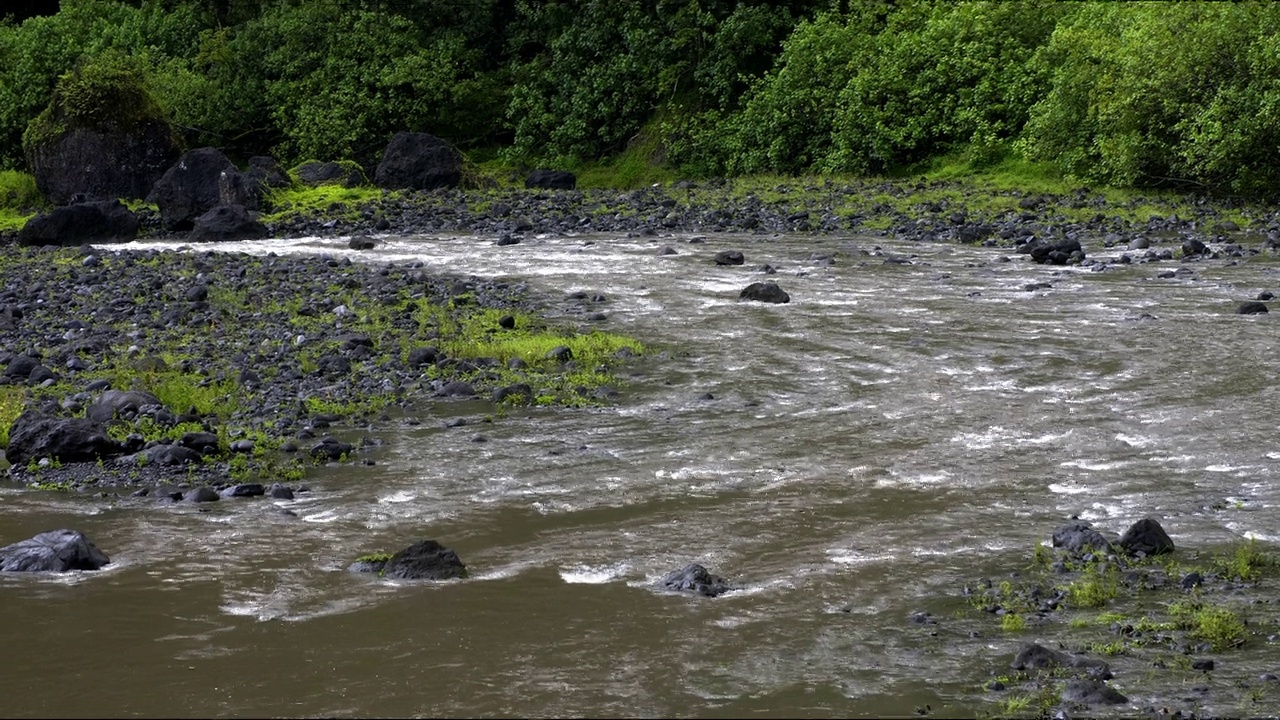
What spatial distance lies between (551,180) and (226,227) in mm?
9840

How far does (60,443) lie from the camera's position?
11195 mm

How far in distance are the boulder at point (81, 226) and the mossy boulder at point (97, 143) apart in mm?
5337

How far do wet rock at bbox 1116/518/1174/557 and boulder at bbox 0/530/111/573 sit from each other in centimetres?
633

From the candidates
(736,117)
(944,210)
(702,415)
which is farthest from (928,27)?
(702,415)

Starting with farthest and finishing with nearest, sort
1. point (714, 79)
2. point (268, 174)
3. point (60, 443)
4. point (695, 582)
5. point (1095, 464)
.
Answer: point (714, 79) < point (268, 174) < point (60, 443) < point (1095, 464) < point (695, 582)

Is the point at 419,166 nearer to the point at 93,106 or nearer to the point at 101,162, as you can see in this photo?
the point at 101,162

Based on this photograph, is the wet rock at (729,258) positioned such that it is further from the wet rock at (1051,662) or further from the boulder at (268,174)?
the wet rock at (1051,662)


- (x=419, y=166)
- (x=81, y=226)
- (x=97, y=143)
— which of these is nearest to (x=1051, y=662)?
(x=81, y=226)

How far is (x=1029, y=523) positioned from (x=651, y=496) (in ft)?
8.83

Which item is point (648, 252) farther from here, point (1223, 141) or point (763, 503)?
point (763, 503)

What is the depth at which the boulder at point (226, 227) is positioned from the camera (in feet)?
88.3

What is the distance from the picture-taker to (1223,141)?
23.9 meters

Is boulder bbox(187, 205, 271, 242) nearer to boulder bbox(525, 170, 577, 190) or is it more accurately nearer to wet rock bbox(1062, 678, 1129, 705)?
boulder bbox(525, 170, 577, 190)

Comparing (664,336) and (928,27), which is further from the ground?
(928,27)
